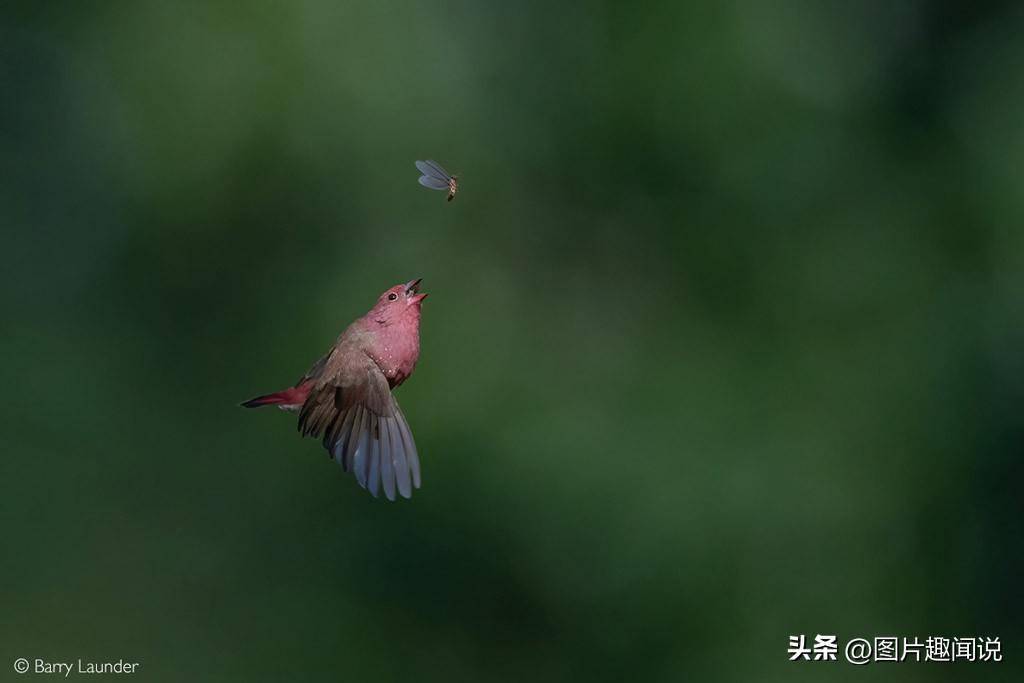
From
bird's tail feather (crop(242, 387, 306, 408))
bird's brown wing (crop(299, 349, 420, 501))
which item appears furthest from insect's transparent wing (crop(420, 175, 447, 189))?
bird's tail feather (crop(242, 387, 306, 408))

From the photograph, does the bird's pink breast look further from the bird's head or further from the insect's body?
the insect's body

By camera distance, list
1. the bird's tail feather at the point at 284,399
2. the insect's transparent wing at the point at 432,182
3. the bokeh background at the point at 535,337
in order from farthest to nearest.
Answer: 1. the bokeh background at the point at 535,337
2. the bird's tail feather at the point at 284,399
3. the insect's transparent wing at the point at 432,182

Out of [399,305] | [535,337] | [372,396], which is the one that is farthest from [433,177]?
[535,337]

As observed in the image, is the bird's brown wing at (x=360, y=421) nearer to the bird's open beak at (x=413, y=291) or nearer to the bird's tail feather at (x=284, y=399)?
the bird's tail feather at (x=284, y=399)

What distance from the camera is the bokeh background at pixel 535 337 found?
23.5 ft

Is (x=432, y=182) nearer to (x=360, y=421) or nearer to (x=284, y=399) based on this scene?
(x=360, y=421)

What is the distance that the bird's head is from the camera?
2293mm

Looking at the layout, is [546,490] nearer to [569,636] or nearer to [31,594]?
[569,636]

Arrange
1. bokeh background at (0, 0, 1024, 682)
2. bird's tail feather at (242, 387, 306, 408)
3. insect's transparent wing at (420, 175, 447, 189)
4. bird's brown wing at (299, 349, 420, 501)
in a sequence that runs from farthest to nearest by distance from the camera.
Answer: bokeh background at (0, 0, 1024, 682), bird's tail feather at (242, 387, 306, 408), bird's brown wing at (299, 349, 420, 501), insect's transparent wing at (420, 175, 447, 189)

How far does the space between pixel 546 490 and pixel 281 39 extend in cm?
269

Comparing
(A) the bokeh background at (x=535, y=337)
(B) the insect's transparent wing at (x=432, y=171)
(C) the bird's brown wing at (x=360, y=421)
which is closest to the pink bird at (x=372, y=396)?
(C) the bird's brown wing at (x=360, y=421)

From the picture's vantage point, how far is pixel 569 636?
7.29 m

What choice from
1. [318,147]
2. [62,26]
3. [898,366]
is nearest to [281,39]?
[318,147]

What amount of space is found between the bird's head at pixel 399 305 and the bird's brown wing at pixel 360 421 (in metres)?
0.11
